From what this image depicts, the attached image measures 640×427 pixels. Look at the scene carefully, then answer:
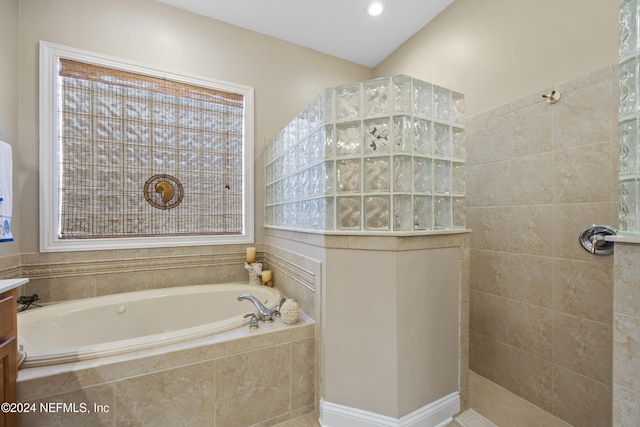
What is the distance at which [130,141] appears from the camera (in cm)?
207

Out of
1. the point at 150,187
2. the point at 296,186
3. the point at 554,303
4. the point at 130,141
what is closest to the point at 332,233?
the point at 296,186

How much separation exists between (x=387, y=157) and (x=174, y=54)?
203 cm

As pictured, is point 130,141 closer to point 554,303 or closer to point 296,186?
point 296,186

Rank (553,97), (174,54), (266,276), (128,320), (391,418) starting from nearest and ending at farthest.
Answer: (391,418) → (553,97) → (128,320) → (174,54) → (266,276)

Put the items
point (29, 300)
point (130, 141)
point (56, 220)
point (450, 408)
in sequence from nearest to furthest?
point (450, 408)
point (29, 300)
point (56, 220)
point (130, 141)

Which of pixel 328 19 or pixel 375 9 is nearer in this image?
pixel 375 9

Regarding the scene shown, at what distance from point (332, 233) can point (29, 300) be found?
204 centimetres

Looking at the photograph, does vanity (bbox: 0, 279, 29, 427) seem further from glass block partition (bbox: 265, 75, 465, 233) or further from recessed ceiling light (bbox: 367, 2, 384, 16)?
recessed ceiling light (bbox: 367, 2, 384, 16)

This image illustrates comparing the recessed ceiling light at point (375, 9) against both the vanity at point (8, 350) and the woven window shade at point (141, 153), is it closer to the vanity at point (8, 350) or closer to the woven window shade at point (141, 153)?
the woven window shade at point (141, 153)

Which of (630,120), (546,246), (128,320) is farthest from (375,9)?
(128,320)

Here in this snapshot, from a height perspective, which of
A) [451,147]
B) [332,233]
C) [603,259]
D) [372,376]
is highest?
[451,147]

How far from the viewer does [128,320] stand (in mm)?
1929

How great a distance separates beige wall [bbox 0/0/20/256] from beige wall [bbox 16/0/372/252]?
0.03m

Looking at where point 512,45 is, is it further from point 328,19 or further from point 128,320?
point 128,320
